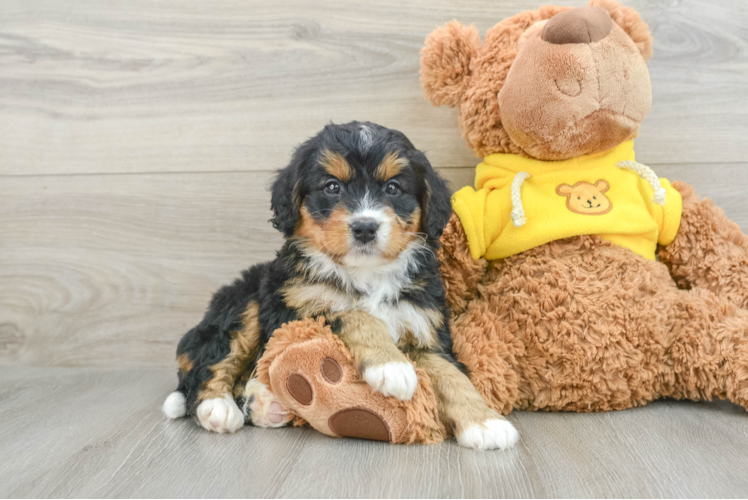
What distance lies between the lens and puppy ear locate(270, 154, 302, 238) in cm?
168

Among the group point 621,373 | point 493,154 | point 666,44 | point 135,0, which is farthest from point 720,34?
point 135,0

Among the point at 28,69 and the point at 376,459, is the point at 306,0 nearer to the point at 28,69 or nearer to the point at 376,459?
the point at 28,69

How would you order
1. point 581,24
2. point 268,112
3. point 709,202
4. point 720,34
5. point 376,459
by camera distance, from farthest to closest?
point 268,112, point 720,34, point 709,202, point 581,24, point 376,459

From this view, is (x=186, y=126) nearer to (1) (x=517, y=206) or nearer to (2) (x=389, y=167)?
(2) (x=389, y=167)

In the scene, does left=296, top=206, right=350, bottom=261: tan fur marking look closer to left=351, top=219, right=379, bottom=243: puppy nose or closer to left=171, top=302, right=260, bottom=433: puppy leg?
left=351, top=219, right=379, bottom=243: puppy nose

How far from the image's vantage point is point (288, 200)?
66.2 inches

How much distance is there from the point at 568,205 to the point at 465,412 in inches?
29.7

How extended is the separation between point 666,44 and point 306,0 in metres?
1.44

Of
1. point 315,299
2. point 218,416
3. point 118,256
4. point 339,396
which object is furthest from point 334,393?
point 118,256

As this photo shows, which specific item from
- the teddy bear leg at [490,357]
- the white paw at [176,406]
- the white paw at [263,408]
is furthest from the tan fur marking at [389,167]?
the white paw at [176,406]

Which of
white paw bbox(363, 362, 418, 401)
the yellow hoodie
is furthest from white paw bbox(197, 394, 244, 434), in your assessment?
the yellow hoodie

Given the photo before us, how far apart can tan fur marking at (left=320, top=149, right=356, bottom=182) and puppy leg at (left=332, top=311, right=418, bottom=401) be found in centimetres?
39

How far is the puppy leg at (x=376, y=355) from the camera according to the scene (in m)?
1.43

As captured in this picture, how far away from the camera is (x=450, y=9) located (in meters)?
2.26
